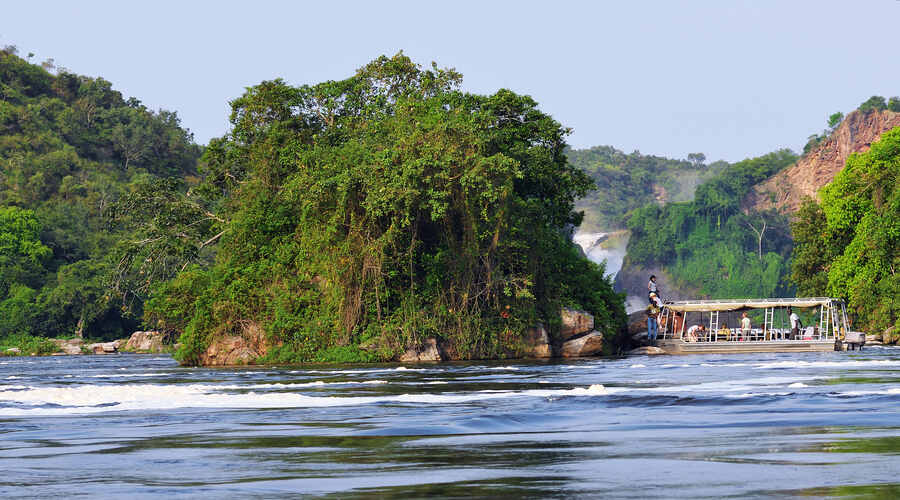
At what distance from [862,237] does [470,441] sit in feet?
158

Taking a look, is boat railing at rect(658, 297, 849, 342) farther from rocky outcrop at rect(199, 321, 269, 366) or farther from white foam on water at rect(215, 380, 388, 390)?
white foam on water at rect(215, 380, 388, 390)

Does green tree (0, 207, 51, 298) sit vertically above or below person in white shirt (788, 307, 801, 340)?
above

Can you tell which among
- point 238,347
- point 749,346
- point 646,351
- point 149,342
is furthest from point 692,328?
point 149,342

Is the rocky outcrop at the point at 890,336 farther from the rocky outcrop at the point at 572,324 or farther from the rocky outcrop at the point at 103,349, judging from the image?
the rocky outcrop at the point at 103,349

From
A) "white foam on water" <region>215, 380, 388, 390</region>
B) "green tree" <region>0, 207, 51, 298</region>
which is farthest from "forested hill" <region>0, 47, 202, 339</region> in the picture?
"white foam on water" <region>215, 380, 388, 390</region>

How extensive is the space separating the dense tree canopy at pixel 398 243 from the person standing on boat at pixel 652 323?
4.14 ft

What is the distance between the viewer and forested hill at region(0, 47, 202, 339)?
2891 inches

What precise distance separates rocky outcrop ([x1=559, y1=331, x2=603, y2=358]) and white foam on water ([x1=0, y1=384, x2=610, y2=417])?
20.2 m

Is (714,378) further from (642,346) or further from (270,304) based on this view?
(642,346)

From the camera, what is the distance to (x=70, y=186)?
9375cm

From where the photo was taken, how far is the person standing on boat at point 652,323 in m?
42.2

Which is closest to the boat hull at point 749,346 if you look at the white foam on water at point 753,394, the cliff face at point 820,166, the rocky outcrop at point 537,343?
the rocky outcrop at point 537,343

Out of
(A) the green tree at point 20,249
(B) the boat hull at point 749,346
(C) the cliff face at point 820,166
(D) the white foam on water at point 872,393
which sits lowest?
(D) the white foam on water at point 872,393

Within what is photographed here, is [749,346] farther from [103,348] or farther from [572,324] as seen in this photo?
[103,348]
